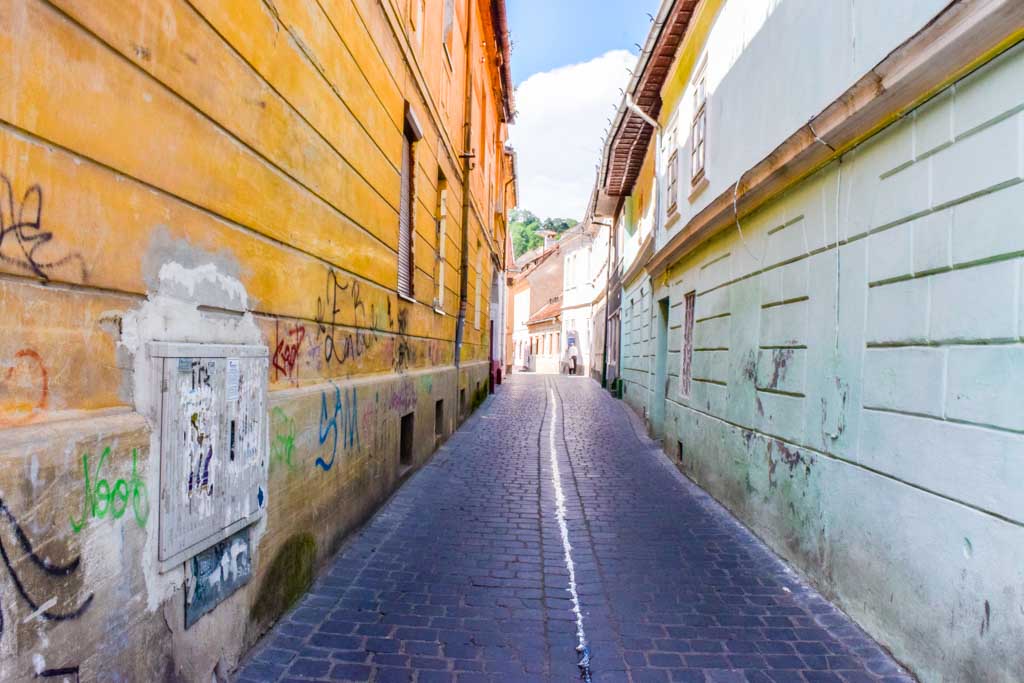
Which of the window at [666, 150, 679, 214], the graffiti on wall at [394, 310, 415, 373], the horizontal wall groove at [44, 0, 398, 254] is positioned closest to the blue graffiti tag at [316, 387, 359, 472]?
the horizontal wall groove at [44, 0, 398, 254]

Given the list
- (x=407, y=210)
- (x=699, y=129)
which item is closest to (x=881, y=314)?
(x=407, y=210)

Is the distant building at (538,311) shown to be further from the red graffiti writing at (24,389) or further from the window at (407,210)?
the red graffiti writing at (24,389)

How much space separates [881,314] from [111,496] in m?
4.05

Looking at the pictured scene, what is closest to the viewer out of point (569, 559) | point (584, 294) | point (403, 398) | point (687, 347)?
point (569, 559)

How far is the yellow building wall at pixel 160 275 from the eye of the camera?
1.93 metres

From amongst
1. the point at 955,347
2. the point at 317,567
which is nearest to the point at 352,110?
the point at 317,567

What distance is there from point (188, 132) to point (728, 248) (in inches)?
232

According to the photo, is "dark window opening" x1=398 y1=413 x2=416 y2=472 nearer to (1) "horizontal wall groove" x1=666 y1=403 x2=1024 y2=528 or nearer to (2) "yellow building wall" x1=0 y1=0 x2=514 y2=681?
(2) "yellow building wall" x1=0 y1=0 x2=514 y2=681

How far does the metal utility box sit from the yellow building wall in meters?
0.10

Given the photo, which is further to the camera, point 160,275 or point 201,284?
point 201,284

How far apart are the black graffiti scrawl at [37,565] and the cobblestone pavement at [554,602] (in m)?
1.38

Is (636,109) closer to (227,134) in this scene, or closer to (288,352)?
(288,352)

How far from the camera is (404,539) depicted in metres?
5.40

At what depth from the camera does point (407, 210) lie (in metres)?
7.75
